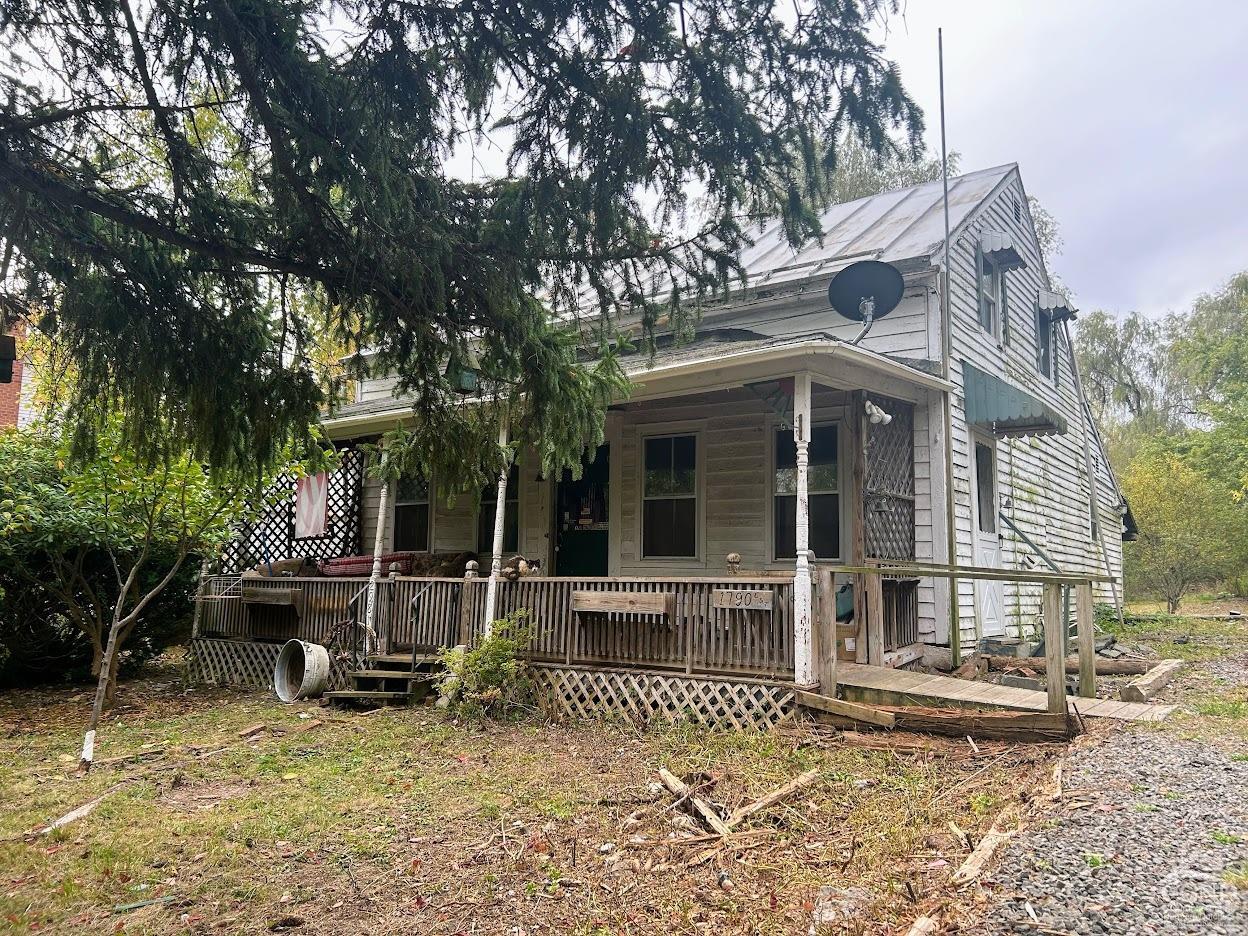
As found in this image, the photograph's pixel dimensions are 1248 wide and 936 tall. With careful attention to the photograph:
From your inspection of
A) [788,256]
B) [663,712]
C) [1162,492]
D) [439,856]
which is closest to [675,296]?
[439,856]

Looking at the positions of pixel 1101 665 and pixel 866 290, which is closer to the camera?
pixel 1101 665

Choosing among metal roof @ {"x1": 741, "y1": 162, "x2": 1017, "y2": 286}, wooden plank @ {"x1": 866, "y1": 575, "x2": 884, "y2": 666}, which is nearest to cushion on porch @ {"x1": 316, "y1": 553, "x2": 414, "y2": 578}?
metal roof @ {"x1": 741, "y1": 162, "x2": 1017, "y2": 286}

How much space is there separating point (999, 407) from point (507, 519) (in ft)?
21.4

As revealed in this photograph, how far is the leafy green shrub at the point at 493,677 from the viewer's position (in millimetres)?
7633

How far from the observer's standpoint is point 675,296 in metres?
4.60

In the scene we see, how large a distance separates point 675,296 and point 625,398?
5.02 feet

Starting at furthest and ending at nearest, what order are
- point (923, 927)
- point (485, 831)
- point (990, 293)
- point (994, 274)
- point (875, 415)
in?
point (994, 274)
point (990, 293)
point (875, 415)
point (485, 831)
point (923, 927)

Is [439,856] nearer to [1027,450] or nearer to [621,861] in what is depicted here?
[621,861]

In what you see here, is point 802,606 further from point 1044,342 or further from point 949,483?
point 1044,342

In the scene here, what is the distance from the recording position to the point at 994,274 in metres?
11.5

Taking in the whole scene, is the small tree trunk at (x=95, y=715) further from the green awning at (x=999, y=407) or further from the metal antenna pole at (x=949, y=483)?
the green awning at (x=999, y=407)

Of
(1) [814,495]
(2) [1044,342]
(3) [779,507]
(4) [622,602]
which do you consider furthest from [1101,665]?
(2) [1044,342]

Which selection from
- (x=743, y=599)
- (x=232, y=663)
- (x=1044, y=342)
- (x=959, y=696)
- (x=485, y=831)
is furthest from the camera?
(x=1044, y=342)

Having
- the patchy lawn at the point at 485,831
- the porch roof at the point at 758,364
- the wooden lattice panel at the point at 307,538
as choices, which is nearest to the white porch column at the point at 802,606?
the patchy lawn at the point at 485,831
